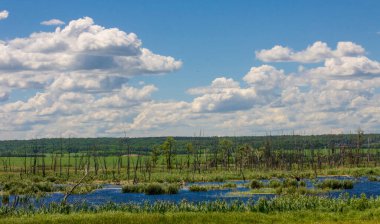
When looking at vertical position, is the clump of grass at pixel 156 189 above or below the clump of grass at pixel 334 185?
below

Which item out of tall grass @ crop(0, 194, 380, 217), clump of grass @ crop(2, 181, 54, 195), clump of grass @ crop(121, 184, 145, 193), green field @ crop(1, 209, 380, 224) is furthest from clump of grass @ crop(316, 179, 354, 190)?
clump of grass @ crop(2, 181, 54, 195)

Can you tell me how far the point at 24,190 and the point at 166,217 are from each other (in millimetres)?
48406

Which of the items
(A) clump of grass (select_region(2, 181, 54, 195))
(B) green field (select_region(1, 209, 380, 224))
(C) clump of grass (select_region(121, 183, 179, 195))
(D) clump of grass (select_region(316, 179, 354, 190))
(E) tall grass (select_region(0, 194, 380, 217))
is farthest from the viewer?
(A) clump of grass (select_region(2, 181, 54, 195))

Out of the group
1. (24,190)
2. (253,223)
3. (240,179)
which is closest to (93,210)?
(253,223)

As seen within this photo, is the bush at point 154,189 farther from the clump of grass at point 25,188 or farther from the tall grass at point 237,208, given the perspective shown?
the tall grass at point 237,208

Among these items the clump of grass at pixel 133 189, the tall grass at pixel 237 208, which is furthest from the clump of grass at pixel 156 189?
the tall grass at pixel 237 208

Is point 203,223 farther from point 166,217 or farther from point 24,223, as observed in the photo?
point 24,223

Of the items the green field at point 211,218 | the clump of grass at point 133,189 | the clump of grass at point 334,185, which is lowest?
the clump of grass at point 133,189

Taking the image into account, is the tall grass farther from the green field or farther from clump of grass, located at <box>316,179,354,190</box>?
clump of grass, located at <box>316,179,354,190</box>

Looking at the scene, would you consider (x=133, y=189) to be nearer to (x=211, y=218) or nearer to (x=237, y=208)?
(x=237, y=208)

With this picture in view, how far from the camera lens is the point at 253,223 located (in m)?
33.7

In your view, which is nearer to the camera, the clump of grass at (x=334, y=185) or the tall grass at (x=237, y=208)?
the tall grass at (x=237, y=208)

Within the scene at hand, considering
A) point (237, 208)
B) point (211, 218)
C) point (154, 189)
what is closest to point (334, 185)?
point (154, 189)

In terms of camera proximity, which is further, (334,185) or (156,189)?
(156,189)
